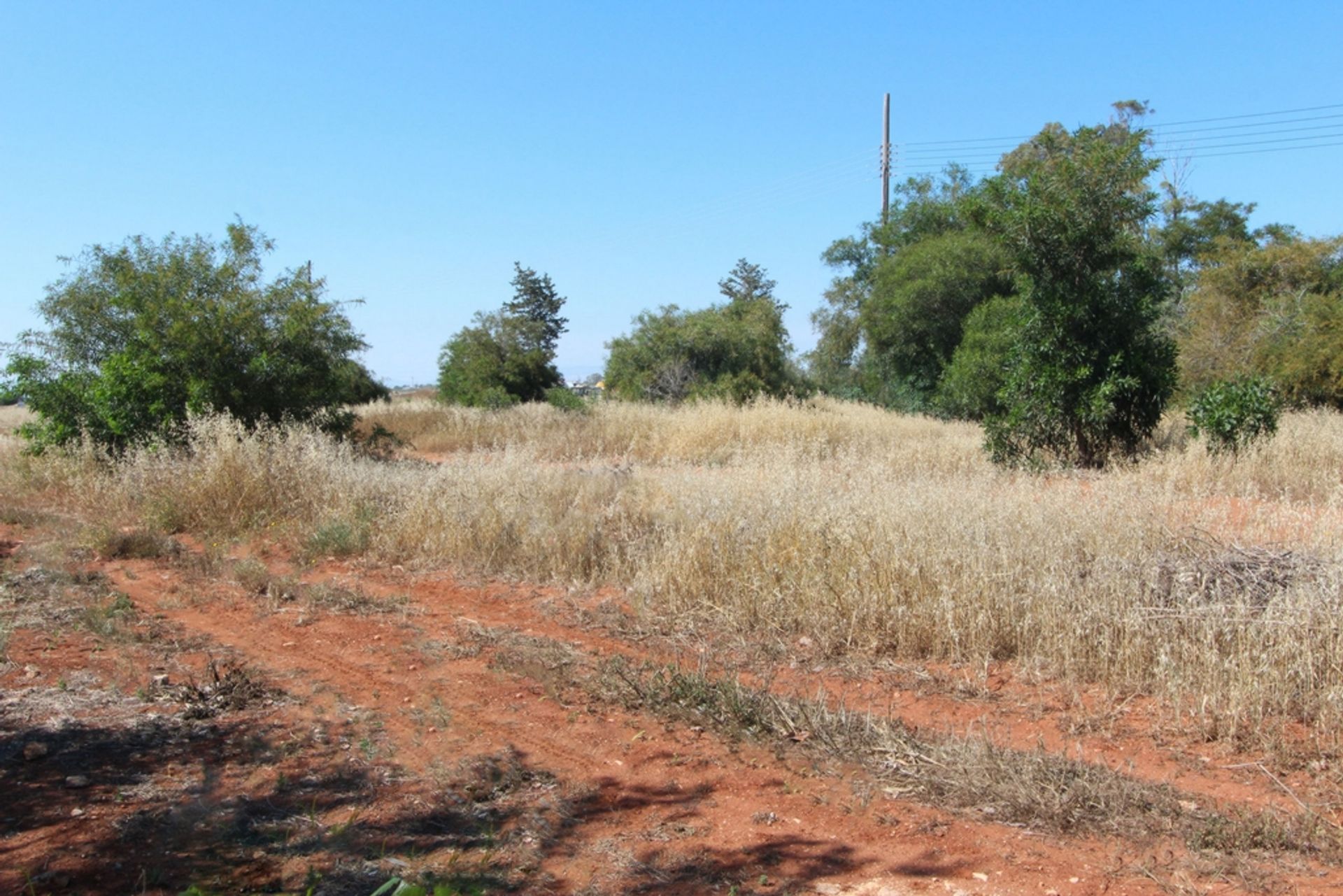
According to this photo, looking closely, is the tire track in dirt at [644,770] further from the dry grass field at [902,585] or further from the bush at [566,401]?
the bush at [566,401]

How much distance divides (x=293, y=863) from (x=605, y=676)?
221 centimetres

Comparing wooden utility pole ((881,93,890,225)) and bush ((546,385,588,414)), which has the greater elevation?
wooden utility pole ((881,93,890,225))

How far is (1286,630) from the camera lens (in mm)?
4758

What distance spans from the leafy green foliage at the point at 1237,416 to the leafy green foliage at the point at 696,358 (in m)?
13.2

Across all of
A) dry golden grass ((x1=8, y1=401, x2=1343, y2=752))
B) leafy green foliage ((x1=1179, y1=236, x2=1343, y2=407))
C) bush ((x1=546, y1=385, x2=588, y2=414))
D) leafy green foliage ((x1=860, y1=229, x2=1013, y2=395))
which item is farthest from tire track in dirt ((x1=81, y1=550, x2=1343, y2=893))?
leafy green foliage ((x1=860, y1=229, x2=1013, y2=395))

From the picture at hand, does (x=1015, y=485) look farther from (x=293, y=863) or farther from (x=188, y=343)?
(x=188, y=343)

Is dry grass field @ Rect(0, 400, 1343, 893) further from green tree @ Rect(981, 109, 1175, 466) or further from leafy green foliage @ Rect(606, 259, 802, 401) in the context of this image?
leafy green foliage @ Rect(606, 259, 802, 401)

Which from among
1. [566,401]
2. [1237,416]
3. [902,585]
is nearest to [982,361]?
[1237,416]

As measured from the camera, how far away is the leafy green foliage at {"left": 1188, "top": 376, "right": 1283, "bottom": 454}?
1180 cm

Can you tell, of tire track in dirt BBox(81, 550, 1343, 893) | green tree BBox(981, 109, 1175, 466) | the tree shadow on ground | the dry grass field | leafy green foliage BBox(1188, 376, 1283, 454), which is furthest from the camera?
green tree BBox(981, 109, 1175, 466)

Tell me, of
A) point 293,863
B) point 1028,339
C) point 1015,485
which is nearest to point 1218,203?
point 1028,339

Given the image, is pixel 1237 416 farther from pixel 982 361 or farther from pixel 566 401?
pixel 566 401

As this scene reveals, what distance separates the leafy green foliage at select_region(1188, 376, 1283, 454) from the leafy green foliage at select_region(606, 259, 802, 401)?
13.2 m

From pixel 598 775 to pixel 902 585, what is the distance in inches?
102
